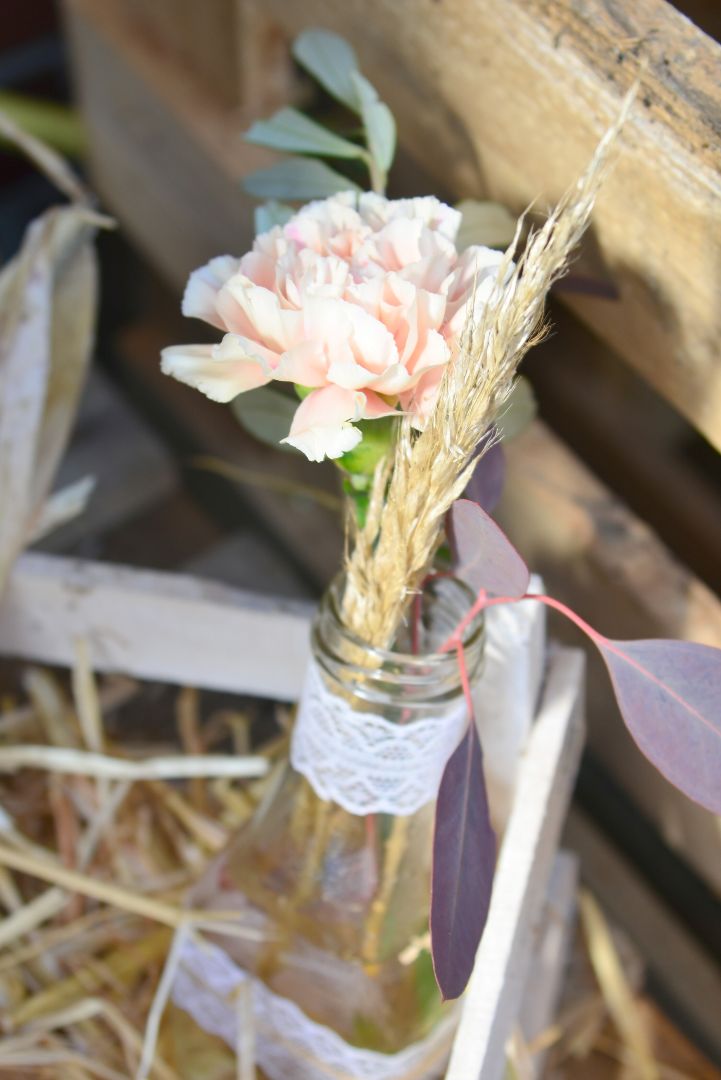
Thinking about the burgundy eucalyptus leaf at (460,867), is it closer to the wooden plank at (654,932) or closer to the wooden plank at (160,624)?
the wooden plank at (160,624)

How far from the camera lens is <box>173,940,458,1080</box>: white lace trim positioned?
0.50 m

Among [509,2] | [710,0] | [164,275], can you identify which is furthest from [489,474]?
[164,275]

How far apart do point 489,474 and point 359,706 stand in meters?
0.10

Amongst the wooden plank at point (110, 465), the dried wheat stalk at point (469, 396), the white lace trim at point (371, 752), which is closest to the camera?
the dried wheat stalk at point (469, 396)

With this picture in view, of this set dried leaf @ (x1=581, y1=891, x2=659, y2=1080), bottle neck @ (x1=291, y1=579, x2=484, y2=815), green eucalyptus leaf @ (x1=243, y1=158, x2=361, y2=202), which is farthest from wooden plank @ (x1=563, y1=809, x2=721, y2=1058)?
green eucalyptus leaf @ (x1=243, y1=158, x2=361, y2=202)

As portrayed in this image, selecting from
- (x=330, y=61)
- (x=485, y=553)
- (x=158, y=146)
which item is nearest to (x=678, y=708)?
(x=485, y=553)

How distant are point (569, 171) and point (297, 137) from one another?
0.36ft

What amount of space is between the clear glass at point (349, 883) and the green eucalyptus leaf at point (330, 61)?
8.1 inches

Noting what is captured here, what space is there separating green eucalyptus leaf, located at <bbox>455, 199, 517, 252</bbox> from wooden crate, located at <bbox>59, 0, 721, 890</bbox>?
0.03m

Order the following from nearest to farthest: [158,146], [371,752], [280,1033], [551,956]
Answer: [371,752] → [280,1033] → [551,956] → [158,146]

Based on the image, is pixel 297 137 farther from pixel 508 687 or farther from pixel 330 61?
pixel 508 687

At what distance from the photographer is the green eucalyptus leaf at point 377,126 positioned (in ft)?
1.46

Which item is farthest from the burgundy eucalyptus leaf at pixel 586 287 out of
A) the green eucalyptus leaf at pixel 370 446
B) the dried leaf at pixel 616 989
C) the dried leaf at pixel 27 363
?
the dried leaf at pixel 616 989

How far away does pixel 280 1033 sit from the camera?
1.69ft
